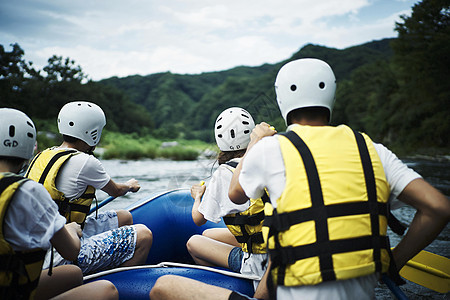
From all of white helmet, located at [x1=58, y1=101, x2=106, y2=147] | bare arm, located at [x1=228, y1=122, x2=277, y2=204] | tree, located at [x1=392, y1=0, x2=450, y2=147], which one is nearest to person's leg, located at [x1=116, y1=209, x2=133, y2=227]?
white helmet, located at [x1=58, y1=101, x2=106, y2=147]

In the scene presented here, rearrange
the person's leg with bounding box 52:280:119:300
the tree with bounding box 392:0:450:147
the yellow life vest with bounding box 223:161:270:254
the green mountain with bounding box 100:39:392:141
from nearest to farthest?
the person's leg with bounding box 52:280:119:300 → the yellow life vest with bounding box 223:161:270:254 → the tree with bounding box 392:0:450:147 → the green mountain with bounding box 100:39:392:141

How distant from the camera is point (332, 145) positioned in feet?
4.11

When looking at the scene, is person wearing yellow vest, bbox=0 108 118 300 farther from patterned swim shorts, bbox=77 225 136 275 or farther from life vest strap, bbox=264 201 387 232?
life vest strap, bbox=264 201 387 232

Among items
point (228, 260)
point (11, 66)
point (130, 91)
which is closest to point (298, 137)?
point (228, 260)

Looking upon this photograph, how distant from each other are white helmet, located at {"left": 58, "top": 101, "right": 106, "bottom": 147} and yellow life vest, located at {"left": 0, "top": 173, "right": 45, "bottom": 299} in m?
1.17

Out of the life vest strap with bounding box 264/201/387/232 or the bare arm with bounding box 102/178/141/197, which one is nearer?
the life vest strap with bounding box 264/201/387/232

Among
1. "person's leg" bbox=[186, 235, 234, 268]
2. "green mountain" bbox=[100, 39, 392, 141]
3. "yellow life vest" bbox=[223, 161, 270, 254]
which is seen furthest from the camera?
"green mountain" bbox=[100, 39, 392, 141]

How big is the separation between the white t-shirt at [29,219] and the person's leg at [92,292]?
38 cm

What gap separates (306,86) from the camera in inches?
56.6

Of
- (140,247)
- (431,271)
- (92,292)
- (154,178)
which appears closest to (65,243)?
(92,292)

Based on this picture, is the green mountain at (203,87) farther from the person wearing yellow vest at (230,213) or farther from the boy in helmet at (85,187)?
the person wearing yellow vest at (230,213)

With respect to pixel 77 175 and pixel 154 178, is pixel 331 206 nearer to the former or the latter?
pixel 77 175

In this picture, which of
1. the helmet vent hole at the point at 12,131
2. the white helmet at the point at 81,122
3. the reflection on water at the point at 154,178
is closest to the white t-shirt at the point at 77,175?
the white helmet at the point at 81,122

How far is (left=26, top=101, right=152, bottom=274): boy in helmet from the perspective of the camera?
6.78 ft
